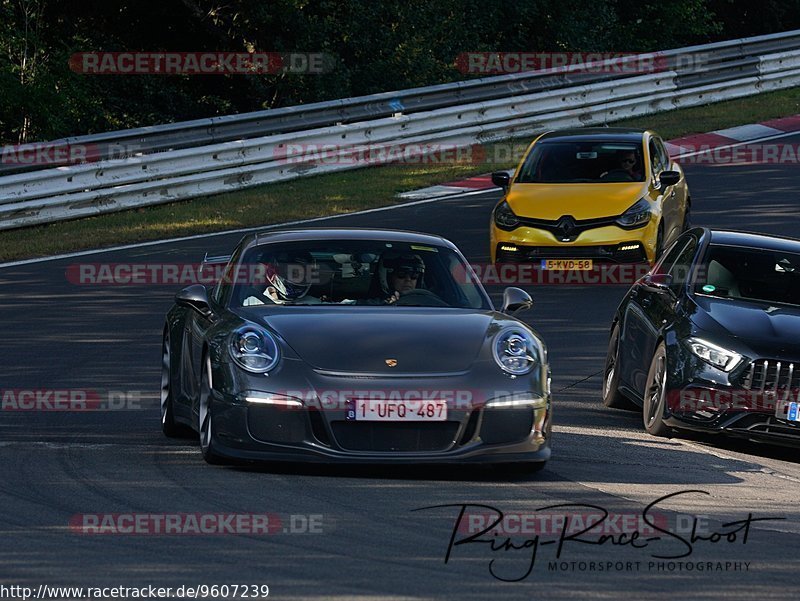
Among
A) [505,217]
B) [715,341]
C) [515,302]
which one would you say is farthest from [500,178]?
[515,302]

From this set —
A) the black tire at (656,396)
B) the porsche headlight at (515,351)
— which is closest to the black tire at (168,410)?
the porsche headlight at (515,351)

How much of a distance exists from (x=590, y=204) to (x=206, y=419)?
9.69 meters

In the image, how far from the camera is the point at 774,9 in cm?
4288

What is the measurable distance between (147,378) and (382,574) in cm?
668

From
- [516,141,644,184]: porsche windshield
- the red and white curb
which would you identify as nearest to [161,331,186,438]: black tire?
[516,141,644,184]: porsche windshield

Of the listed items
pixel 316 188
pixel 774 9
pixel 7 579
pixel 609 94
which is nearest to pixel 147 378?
pixel 7 579

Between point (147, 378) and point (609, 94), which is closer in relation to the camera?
point (147, 378)

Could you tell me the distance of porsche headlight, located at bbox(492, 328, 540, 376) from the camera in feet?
29.0

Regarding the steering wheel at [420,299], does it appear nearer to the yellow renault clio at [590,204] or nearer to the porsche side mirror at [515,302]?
the porsche side mirror at [515,302]

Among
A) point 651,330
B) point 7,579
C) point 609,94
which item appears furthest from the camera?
point 609,94

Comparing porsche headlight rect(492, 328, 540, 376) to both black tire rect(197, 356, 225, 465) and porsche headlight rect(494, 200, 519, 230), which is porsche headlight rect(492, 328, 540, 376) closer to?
black tire rect(197, 356, 225, 465)

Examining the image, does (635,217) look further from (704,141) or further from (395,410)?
(704,141)

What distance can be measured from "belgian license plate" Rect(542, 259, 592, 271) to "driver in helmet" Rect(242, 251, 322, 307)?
8029mm

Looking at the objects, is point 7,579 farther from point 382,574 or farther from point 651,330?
point 651,330
